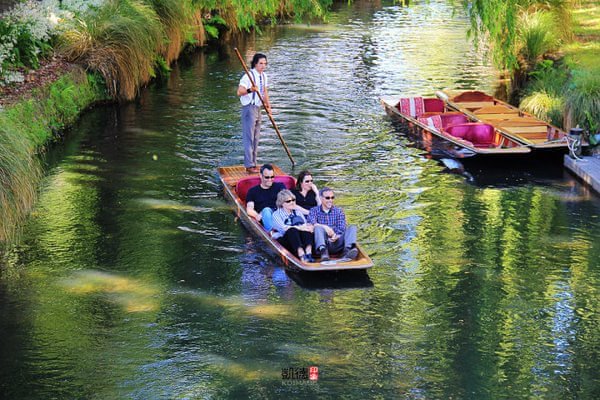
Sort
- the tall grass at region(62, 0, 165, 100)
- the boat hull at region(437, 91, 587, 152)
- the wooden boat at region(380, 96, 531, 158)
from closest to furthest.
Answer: the wooden boat at region(380, 96, 531, 158) → the boat hull at region(437, 91, 587, 152) → the tall grass at region(62, 0, 165, 100)

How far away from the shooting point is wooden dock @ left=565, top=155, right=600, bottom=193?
14415 millimetres

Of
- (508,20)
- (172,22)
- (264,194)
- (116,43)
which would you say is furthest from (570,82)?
(172,22)

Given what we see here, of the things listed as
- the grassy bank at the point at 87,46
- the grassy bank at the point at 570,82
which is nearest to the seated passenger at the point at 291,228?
the grassy bank at the point at 87,46

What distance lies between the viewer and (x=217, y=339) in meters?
9.34

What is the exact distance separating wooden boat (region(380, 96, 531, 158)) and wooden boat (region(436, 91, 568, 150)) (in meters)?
0.15

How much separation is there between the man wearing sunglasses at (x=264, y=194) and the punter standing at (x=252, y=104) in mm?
1980

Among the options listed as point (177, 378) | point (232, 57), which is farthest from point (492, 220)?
A: point (232, 57)

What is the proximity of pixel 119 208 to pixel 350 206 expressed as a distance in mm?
3055

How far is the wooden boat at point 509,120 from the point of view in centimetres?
1588

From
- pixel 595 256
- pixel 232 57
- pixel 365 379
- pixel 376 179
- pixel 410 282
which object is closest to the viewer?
pixel 365 379

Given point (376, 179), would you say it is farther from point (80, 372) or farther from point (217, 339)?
point (80, 372)

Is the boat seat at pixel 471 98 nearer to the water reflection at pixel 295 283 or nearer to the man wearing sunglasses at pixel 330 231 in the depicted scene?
the water reflection at pixel 295 283

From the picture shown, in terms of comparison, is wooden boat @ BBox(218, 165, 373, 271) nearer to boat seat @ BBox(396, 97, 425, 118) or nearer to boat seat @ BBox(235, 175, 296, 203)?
boat seat @ BBox(235, 175, 296, 203)

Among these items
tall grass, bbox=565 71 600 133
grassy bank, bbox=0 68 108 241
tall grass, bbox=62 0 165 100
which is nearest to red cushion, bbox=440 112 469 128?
tall grass, bbox=565 71 600 133
